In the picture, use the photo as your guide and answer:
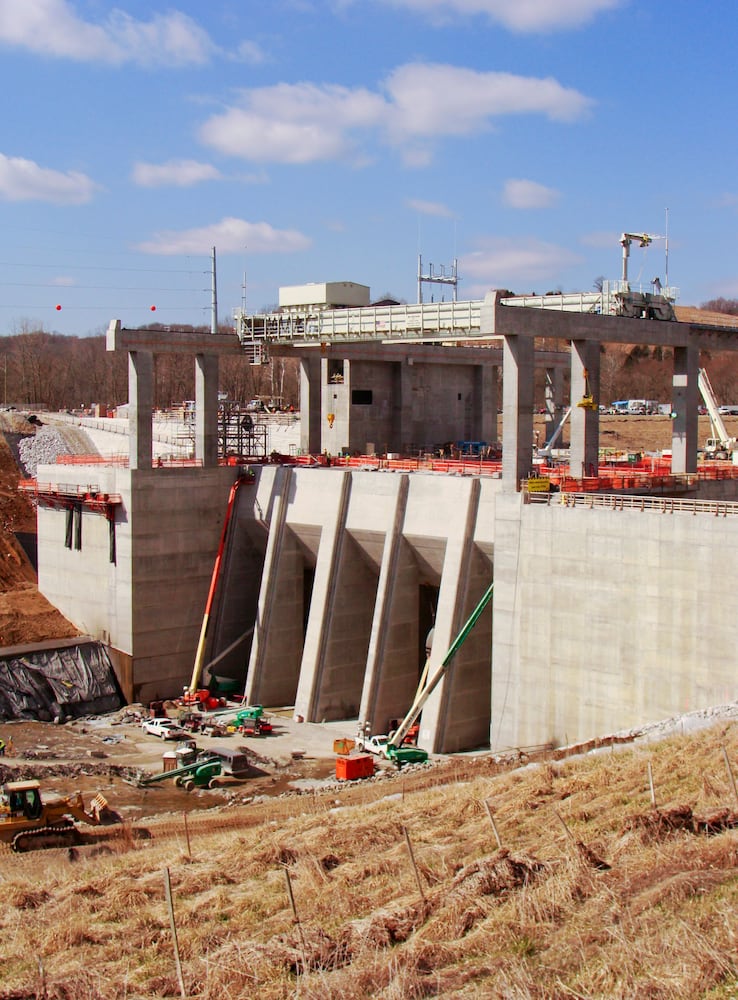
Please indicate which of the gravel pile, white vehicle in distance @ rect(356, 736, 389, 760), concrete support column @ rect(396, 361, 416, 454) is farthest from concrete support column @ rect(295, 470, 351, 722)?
the gravel pile

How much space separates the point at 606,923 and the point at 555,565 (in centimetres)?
1842

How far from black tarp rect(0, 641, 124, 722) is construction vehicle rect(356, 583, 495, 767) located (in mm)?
11460

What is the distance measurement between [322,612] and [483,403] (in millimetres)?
17217

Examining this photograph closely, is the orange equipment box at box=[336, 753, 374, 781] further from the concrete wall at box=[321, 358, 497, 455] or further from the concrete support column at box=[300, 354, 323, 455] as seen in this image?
the concrete support column at box=[300, 354, 323, 455]

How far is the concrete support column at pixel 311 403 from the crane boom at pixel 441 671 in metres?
15.6

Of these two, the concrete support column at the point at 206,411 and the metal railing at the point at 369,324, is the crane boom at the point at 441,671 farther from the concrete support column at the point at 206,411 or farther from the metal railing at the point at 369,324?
the concrete support column at the point at 206,411

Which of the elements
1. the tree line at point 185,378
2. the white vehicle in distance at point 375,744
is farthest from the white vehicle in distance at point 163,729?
the tree line at point 185,378

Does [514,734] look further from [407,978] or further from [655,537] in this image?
[407,978]

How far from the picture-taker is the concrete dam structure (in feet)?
93.4

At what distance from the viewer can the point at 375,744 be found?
35156mm

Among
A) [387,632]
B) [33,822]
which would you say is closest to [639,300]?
[387,632]

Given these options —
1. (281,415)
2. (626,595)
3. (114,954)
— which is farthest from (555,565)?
(281,415)

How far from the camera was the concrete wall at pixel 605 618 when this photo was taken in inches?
1070

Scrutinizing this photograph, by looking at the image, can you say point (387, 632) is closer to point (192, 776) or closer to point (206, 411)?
point (192, 776)
